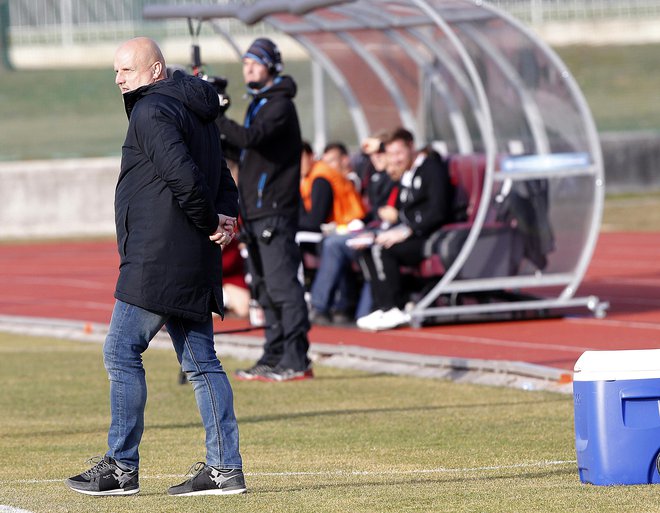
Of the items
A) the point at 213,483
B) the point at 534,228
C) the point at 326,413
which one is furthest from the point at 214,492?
the point at 534,228

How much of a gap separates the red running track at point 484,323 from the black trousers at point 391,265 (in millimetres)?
313

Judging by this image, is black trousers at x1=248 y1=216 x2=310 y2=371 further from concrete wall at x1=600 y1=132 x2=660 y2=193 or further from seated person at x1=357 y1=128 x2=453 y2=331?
concrete wall at x1=600 y1=132 x2=660 y2=193

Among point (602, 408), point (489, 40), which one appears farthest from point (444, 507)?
point (489, 40)

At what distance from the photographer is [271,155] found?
34.8 ft

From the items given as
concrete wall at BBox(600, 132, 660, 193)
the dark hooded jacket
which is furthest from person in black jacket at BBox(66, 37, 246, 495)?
concrete wall at BBox(600, 132, 660, 193)

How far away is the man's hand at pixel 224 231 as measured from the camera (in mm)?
6383

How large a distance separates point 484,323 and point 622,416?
7.51m

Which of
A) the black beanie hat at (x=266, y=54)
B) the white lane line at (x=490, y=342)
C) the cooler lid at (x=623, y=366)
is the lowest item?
the white lane line at (x=490, y=342)

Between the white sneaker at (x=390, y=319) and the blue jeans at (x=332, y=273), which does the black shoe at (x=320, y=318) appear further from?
the white sneaker at (x=390, y=319)

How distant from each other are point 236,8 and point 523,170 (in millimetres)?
2965

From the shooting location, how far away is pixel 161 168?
20.3ft

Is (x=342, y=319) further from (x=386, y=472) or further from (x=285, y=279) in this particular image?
(x=386, y=472)

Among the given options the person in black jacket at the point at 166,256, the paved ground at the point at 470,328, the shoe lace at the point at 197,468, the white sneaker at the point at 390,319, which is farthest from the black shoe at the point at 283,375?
the person in black jacket at the point at 166,256

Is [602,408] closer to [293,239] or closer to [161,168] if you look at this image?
[161,168]
